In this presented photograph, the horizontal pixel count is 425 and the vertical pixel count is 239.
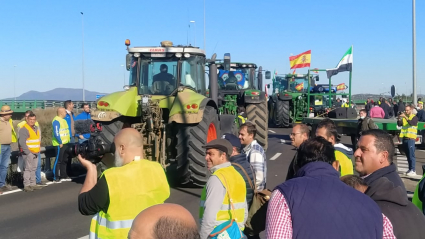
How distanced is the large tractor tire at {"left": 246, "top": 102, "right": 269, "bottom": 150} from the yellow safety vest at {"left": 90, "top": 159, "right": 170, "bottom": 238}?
38.9 ft

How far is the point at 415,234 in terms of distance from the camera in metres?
3.03

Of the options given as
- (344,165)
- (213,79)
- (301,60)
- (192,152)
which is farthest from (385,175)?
(301,60)

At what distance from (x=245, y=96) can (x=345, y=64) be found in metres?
6.30

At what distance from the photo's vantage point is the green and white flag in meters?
19.9

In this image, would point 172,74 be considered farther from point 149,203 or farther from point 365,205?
point 365,205

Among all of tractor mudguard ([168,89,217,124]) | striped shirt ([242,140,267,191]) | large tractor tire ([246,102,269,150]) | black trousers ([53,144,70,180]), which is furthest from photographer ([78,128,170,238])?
large tractor tire ([246,102,269,150])

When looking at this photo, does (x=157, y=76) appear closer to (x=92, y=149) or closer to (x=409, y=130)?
(x=409, y=130)

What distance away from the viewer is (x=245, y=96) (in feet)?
51.6

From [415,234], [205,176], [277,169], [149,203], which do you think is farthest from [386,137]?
[277,169]

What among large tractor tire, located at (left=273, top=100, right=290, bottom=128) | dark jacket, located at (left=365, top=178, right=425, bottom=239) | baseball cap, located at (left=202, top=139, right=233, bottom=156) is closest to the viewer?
dark jacket, located at (left=365, top=178, right=425, bottom=239)

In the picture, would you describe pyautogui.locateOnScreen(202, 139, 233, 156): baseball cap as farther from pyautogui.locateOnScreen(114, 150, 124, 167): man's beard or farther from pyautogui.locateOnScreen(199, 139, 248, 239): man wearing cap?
pyautogui.locateOnScreen(114, 150, 124, 167): man's beard

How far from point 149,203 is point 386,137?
5.76ft

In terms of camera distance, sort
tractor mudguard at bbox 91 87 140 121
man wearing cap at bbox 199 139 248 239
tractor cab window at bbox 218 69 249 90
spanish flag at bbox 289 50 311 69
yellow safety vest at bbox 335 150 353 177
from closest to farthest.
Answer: man wearing cap at bbox 199 139 248 239 < yellow safety vest at bbox 335 150 353 177 < tractor mudguard at bbox 91 87 140 121 < tractor cab window at bbox 218 69 249 90 < spanish flag at bbox 289 50 311 69

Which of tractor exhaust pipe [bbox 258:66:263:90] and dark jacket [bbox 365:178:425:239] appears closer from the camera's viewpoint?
dark jacket [bbox 365:178:425:239]
